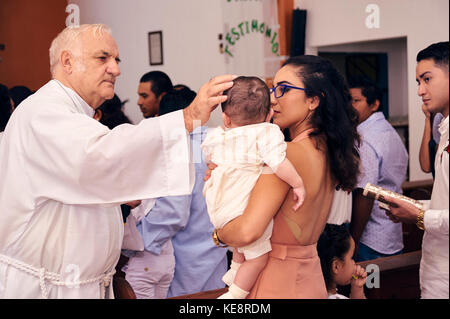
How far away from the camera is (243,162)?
53.7 inches

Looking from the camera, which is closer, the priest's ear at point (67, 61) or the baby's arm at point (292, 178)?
the baby's arm at point (292, 178)

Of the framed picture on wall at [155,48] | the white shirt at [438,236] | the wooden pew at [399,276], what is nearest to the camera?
the white shirt at [438,236]

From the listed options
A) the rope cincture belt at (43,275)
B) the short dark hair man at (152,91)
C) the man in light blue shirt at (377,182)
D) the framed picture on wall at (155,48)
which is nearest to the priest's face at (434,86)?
the rope cincture belt at (43,275)

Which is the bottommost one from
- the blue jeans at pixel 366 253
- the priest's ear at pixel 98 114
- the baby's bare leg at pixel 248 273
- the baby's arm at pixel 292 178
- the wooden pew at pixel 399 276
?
the blue jeans at pixel 366 253

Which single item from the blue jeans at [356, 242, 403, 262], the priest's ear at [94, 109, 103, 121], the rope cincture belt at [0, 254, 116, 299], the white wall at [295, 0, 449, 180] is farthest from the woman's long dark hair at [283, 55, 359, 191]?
the white wall at [295, 0, 449, 180]

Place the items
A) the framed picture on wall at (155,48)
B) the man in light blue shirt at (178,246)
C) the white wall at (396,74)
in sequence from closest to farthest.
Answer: the man in light blue shirt at (178,246) < the framed picture on wall at (155,48) < the white wall at (396,74)

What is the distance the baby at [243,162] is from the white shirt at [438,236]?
33 cm

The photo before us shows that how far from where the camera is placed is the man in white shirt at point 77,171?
1479 millimetres

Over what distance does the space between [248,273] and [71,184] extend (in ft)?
1.89

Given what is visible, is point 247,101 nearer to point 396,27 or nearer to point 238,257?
point 238,257

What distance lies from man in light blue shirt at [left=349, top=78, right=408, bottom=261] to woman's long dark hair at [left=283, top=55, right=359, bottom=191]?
53.8 inches

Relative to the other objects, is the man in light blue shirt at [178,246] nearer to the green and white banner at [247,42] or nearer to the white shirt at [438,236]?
the green and white banner at [247,42]

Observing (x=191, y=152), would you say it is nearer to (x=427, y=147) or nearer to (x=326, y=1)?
(x=427, y=147)
